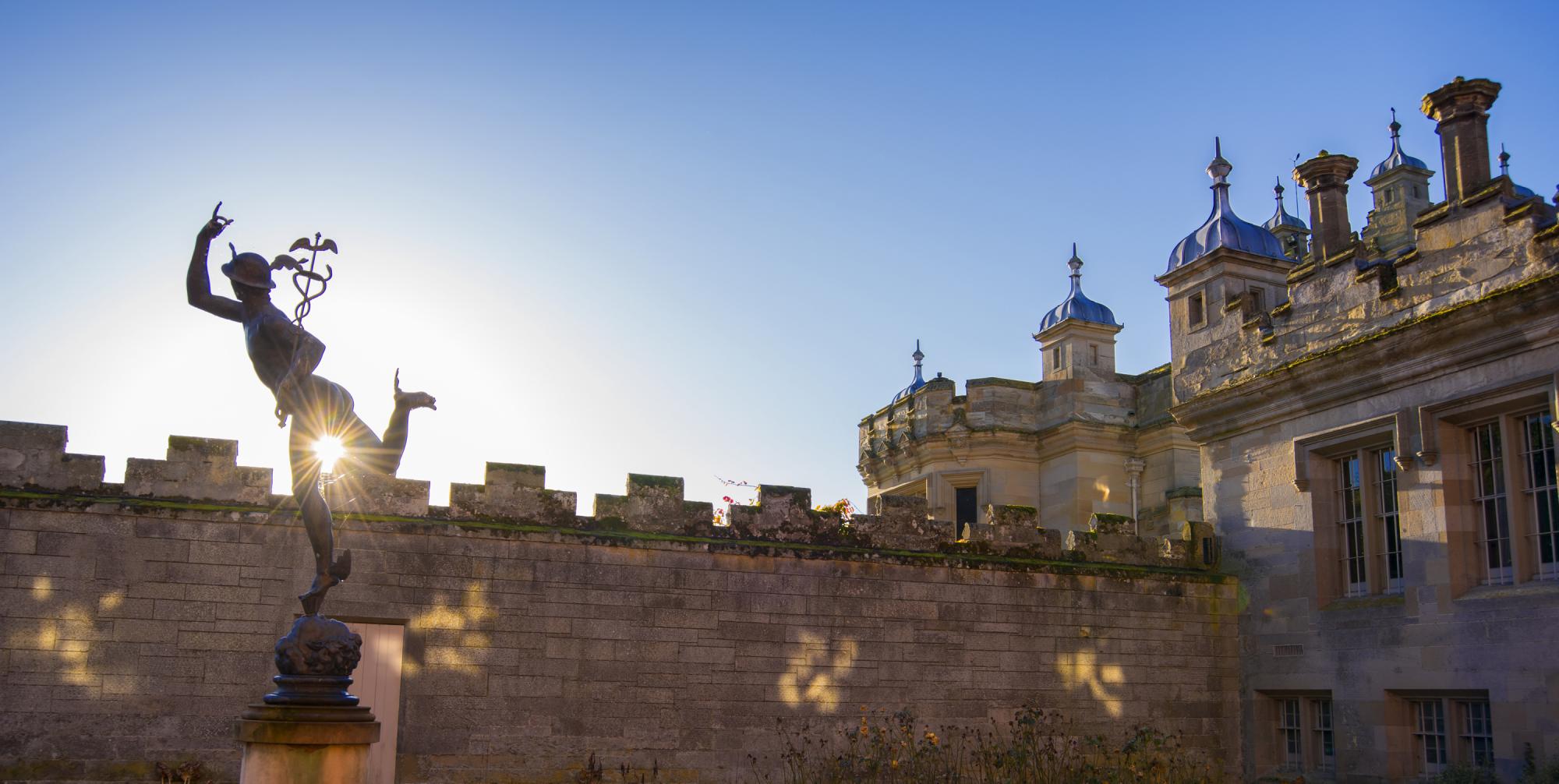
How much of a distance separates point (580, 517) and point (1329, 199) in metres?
8.21

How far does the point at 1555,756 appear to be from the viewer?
984 cm

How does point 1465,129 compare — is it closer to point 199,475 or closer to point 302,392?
point 302,392

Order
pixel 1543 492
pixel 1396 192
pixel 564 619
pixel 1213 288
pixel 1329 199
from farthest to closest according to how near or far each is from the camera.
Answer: pixel 1396 192 < pixel 1213 288 < pixel 1329 199 < pixel 564 619 < pixel 1543 492

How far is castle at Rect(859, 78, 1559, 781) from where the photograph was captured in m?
10.4

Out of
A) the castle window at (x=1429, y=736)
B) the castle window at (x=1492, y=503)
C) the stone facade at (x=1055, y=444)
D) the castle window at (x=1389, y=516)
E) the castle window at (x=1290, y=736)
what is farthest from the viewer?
the stone facade at (x=1055, y=444)

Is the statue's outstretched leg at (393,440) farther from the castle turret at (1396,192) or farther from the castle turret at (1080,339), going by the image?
the castle turret at (1396,192)

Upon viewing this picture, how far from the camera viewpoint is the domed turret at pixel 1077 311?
20.3 m

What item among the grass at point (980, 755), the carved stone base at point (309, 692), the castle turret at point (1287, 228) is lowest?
the grass at point (980, 755)

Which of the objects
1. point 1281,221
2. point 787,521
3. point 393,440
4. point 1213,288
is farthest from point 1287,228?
point 393,440

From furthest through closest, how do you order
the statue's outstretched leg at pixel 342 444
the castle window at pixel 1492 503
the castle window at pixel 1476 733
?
the castle window at pixel 1492 503 → the castle window at pixel 1476 733 → the statue's outstretched leg at pixel 342 444

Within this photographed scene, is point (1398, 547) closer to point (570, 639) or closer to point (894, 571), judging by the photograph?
point (894, 571)

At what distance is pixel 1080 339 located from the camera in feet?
66.3

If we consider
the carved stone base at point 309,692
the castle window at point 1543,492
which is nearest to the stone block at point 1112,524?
the castle window at point 1543,492

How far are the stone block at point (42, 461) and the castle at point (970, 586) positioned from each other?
0.02m
